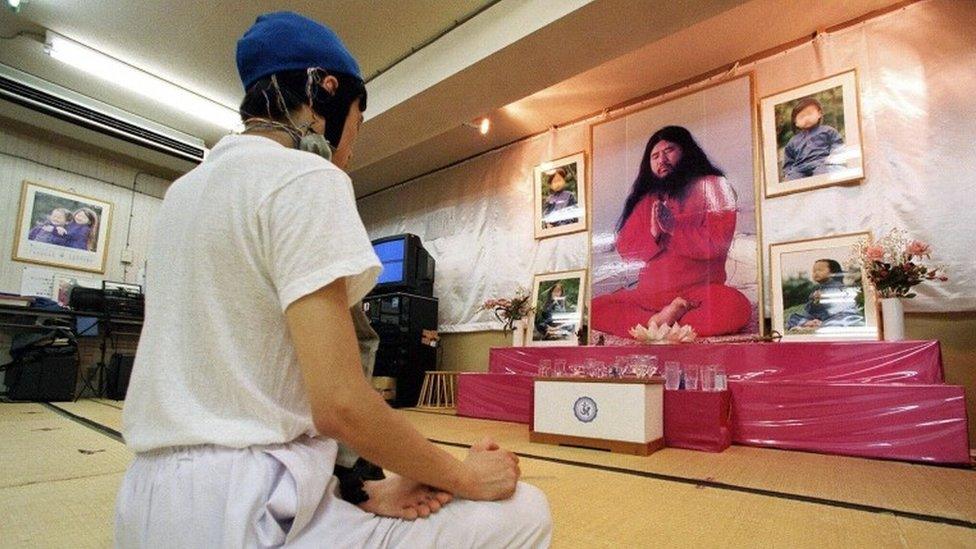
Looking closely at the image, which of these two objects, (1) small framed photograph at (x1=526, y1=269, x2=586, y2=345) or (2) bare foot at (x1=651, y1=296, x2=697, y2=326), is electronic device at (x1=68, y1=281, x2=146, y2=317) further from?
(2) bare foot at (x1=651, y1=296, x2=697, y2=326)

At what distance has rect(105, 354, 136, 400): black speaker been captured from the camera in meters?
5.13

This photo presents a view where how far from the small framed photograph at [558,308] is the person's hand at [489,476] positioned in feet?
11.7

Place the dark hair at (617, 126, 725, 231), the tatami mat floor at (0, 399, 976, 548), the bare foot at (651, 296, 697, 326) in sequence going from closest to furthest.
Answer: the tatami mat floor at (0, 399, 976, 548) → the bare foot at (651, 296, 697, 326) → the dark hair at (617, 126, 725, 231)

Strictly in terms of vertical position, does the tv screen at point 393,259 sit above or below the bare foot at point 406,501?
above

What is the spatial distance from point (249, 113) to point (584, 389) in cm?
223

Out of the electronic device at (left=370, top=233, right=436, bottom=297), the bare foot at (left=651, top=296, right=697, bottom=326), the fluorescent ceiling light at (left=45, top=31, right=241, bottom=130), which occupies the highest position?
the fluorescent ceiling light at (left=45, top=31, right=241, bottom=130)

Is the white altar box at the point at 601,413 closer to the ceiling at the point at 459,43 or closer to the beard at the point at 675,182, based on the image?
the beard at the point at 675,182

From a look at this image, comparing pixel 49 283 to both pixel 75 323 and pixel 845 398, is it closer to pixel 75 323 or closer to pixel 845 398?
pixel 75 323

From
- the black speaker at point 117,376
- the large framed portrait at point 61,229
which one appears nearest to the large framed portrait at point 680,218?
the black speaker at point 117,376

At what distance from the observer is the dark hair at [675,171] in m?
3.76

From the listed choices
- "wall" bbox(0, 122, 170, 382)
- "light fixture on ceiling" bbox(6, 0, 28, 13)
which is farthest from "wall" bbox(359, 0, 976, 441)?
"wall" bbox(0, 122, 170, 382)

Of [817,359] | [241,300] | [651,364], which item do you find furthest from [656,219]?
[241,300]

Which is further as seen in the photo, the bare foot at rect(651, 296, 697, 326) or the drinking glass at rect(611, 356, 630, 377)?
the bare foot at rect(651, 296, 697, 326)

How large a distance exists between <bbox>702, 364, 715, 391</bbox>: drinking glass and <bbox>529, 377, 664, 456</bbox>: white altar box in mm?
292
